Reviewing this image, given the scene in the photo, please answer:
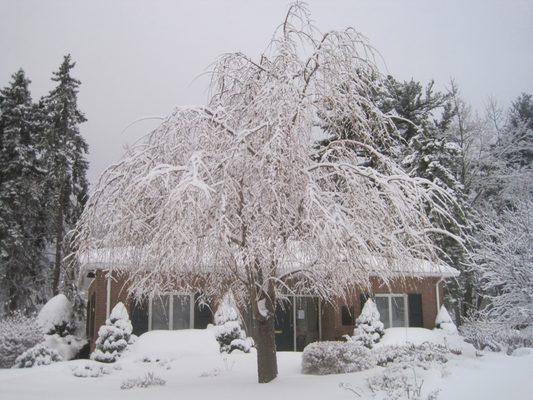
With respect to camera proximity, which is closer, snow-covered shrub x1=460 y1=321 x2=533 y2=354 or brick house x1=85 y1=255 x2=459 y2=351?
snow-covered shrub x1=460 y1=321 x2=533 y2=354

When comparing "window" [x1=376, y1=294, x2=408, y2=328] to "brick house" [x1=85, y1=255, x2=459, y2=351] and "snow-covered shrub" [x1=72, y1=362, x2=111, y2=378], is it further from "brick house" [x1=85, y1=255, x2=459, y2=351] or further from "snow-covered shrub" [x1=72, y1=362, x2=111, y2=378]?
"snow-covered shrub" [x1=72, y1=362, x2=111, y2=378]

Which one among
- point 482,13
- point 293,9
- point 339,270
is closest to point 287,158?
point 339,270

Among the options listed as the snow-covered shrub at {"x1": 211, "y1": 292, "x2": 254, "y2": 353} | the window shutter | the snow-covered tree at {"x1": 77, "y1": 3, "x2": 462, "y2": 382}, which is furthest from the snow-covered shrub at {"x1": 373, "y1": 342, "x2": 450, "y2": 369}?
the window shutter

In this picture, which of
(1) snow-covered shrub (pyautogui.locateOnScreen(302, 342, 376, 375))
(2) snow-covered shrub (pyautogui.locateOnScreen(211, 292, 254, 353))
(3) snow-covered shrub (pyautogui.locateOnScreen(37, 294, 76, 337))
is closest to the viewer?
(1) snow-covered shrub (pyautogui.locateOnScreen(302, 342, 376, 375))

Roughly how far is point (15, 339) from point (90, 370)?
293 centimetres

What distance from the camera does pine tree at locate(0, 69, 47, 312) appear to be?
25375mm

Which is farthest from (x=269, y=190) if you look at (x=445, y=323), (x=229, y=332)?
(x=445, y=323)

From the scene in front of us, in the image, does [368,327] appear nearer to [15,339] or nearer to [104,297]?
[104,297]

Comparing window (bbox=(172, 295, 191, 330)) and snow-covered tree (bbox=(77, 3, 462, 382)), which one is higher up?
snow-covered tree (bbox=(77, 3, 462, 382))

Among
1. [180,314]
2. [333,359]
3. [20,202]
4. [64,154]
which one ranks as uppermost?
[64,154]

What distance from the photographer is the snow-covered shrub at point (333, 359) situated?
35.2 ft

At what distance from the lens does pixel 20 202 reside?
2564 cm

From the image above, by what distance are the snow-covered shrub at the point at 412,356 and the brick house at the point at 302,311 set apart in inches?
207

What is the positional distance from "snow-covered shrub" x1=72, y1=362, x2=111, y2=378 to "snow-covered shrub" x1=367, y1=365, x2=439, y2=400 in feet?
21.0
